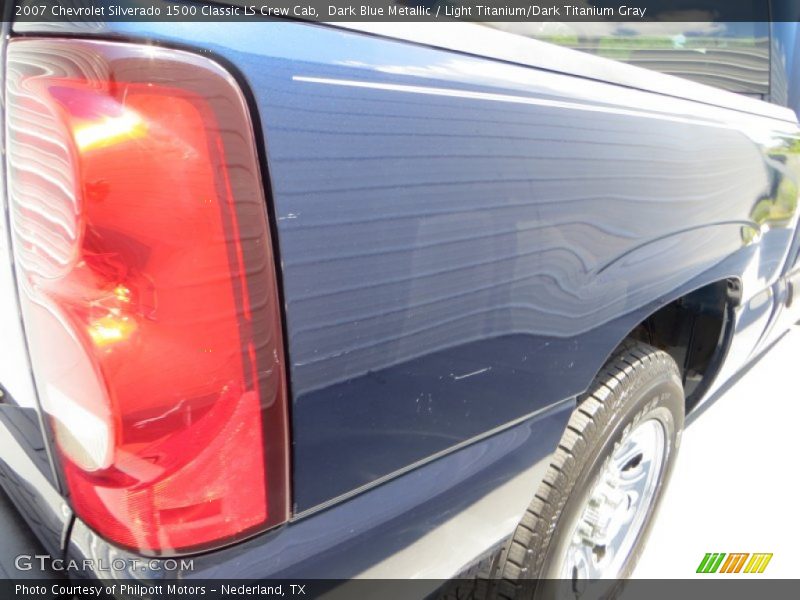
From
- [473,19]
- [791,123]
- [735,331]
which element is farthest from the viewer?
[791,123]

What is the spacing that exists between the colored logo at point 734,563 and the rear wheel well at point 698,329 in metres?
0.52

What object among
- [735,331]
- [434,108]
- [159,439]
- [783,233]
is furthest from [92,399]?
[783,233]

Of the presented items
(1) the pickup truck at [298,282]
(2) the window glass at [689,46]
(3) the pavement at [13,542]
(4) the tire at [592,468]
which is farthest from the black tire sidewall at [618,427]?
(3) the pavement at [13,542]

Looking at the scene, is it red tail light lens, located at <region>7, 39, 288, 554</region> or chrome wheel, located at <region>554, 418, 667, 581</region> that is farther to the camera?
chrome wheel, located at <region>554, 418, 667, 581</region>

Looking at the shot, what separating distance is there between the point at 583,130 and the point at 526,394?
0.50 m

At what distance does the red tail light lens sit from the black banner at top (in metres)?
0.04

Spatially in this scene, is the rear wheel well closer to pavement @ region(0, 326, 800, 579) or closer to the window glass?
pavement @ region(0, 326, 800, 579)

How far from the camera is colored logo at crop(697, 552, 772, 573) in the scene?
224 centimetres

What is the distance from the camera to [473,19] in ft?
4.27

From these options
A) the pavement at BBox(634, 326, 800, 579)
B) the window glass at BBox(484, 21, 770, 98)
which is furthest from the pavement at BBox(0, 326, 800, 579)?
the window glass at BBox(484, 21, 770, 98)

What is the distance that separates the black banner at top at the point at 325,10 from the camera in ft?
2.53

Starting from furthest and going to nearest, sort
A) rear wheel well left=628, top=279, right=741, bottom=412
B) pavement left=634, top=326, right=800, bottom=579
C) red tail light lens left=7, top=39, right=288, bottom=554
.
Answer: pavement left=634, top=326, right=800, bottom=579, rear wheel well left=628, top=279, right=741, bottom=412, red tail light lens left=7, top=39, right=288, bottom=554

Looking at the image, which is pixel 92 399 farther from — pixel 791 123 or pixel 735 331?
pixel 791 123

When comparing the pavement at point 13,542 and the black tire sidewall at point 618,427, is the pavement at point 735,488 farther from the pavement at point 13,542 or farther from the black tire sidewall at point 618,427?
the pavement at point 13,542
